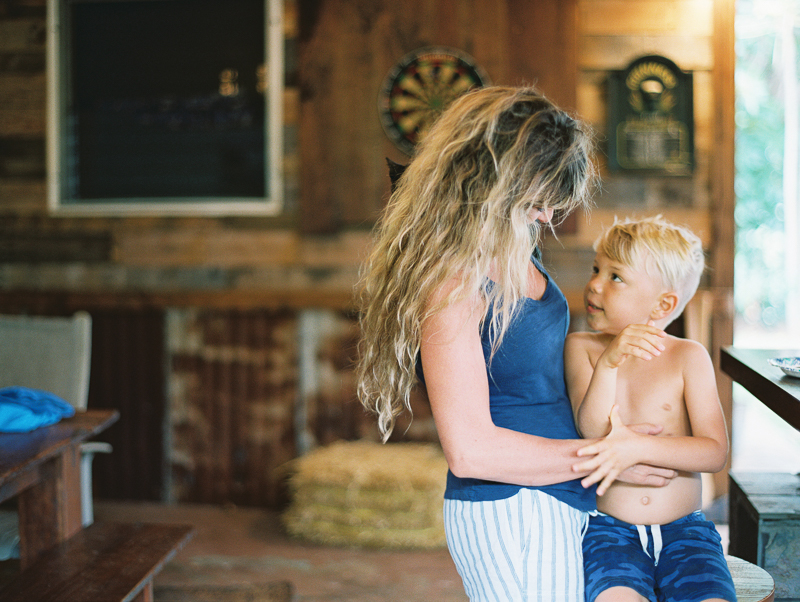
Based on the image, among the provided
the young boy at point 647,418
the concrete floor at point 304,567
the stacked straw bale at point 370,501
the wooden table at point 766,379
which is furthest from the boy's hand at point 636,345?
the stacked straw bale at point 370,501

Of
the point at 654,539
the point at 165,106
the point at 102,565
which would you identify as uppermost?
the point at 165,106

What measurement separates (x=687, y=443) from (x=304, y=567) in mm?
1965

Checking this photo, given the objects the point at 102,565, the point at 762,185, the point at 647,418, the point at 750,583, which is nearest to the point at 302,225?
the point at 102,565

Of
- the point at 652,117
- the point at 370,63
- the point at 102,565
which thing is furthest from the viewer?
the point at 370,63

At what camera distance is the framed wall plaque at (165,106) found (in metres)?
3.41

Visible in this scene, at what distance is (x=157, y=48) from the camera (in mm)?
3471

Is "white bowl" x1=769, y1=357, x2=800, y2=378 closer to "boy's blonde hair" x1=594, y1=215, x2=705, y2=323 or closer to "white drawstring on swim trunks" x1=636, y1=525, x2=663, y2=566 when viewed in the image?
"boy's blonde hair" x1=594, y1=215, x2=705, y2=323

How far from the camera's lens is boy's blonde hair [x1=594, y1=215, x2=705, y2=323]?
1492mm

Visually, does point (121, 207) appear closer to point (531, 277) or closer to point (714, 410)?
point (531, 277)

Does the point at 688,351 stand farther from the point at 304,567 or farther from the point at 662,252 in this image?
the point at 304,567

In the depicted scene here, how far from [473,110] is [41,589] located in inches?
59.1

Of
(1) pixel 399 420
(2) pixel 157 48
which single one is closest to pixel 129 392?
(1) pixel 399 420

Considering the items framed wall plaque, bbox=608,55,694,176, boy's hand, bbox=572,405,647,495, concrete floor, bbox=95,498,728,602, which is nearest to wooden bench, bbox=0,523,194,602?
concrete floor, bbox=95,498,728,602

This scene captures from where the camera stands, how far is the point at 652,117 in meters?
3.18
